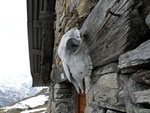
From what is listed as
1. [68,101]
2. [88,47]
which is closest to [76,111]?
[68,101]

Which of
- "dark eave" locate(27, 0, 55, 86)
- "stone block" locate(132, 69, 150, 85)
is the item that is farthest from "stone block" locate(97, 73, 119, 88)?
"dark eave" locate(27, 0, 55, 86)

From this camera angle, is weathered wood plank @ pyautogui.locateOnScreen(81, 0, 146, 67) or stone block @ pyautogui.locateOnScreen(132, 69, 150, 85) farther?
weathered wood plank @ pyautogui.locateOnScreen(81, 0, 146, 67)

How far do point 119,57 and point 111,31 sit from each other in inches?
9.3

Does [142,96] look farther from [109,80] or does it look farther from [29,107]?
[29,107]

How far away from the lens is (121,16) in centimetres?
107

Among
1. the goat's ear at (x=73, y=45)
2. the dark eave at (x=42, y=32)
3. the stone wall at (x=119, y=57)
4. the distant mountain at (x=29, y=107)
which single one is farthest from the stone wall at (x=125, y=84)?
the distant mountain at (x=29, y=107)

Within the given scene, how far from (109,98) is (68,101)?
2.03m

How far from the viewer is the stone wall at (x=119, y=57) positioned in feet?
2.97

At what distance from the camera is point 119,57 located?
1.08 metres

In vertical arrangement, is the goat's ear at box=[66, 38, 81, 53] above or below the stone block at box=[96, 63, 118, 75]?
above

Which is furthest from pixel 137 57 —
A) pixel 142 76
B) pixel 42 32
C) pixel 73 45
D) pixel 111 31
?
pixel 42 32

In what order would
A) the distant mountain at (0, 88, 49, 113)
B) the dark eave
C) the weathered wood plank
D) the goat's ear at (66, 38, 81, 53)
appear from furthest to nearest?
the distant mountain at (0, 88, 49, 113), the dark eave, the goat's ear at (66, 38, 81, 53), the weathered wood plank

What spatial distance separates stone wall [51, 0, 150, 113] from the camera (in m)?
0.90

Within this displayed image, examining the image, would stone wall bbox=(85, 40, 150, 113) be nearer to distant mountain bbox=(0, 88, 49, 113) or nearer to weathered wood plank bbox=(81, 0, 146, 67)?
weathered wood plank bbox=(81, 0, 146, 67)
